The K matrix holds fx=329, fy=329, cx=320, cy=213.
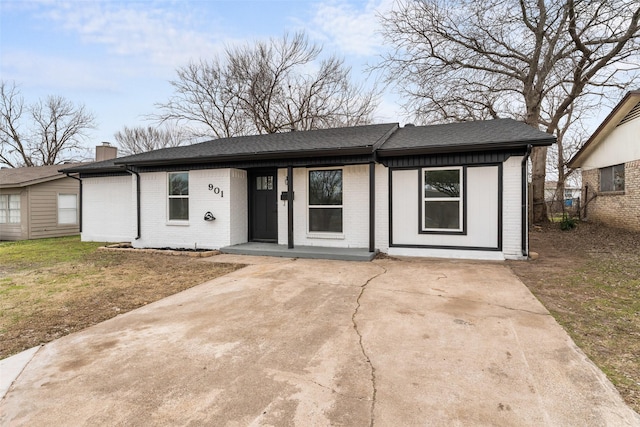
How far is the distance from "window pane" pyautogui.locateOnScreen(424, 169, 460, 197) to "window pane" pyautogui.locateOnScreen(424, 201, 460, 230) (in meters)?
0.21

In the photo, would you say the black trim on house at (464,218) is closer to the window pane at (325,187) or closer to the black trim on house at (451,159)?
the black trim on house at (451,159)

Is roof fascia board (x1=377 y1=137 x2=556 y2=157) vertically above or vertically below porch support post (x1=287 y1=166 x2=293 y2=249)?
above

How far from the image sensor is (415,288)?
501 centimetres

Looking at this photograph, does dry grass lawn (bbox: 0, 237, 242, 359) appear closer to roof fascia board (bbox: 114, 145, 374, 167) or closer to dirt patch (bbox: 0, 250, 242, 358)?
dirt patch (bbox: 0, 250, 242, 358)

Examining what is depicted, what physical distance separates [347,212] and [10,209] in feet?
48.3

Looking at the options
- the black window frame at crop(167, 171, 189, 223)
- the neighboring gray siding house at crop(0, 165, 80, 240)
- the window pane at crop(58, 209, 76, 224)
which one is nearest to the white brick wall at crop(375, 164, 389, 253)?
the black window frame at crop(167, 171, 189, 223)

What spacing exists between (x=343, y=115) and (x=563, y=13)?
11119 mm

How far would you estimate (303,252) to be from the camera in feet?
25.8

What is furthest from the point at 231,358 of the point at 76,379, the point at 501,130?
the point at 501,130

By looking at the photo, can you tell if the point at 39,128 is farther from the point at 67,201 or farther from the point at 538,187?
the point at 538,187

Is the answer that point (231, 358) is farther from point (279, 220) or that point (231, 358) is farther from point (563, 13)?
point (563, 13)

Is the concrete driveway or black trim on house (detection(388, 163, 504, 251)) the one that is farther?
black trim on house (detection(388, 163, 504, 251))

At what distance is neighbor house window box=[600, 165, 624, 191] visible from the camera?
12.3 m

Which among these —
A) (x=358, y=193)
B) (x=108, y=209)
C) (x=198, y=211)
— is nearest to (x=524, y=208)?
(x=358, y=193)
